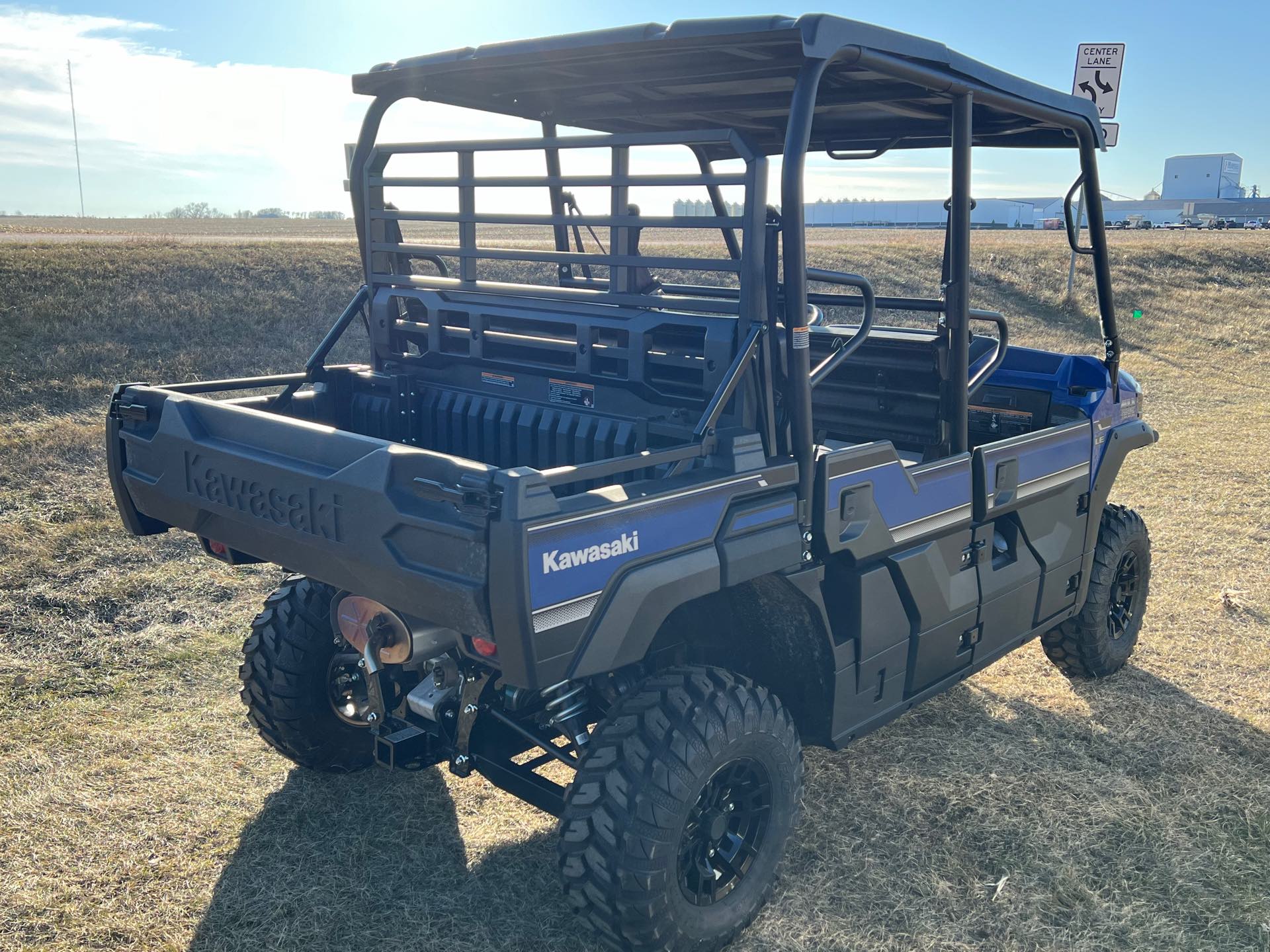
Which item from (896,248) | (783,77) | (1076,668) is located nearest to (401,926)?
(783,77)

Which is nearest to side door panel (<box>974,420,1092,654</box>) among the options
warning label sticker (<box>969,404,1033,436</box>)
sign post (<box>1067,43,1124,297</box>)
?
warning label sticker (<box>969,404,1033,436</box>)

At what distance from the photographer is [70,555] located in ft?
19.2

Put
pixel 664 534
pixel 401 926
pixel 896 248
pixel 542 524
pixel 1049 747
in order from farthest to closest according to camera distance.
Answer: pixel 896 248
pixel 1049 747
pixel 401 926
pixel 664 534
pixel 542 524

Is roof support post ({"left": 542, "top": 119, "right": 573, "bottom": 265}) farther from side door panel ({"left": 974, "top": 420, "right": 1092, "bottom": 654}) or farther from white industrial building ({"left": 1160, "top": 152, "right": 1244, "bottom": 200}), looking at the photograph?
white industrial building ({"left": 1160, "top": 152, "right": 1244, "bottom": 200})

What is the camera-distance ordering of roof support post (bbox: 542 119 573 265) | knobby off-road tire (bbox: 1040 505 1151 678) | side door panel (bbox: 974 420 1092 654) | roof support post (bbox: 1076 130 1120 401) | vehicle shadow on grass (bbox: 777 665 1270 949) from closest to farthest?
vehicle shadow on grass (bbox: 777 665 1270 949) → side door panel (bbox: 974 420 1092 654) → roof support post (bbox: 1076 130 1120 401) → roof support post (bbox: 542 119 573 265) → knobby off-road tire (bbox: 1040 505 1151 678)

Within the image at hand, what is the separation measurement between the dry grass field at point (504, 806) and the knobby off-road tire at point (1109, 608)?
13 cm

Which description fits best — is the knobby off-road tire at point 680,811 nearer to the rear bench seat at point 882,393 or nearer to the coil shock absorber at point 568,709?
the coil shock absorber at point 568,709

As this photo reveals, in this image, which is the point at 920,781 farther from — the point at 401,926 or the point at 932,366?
the point at 401,926

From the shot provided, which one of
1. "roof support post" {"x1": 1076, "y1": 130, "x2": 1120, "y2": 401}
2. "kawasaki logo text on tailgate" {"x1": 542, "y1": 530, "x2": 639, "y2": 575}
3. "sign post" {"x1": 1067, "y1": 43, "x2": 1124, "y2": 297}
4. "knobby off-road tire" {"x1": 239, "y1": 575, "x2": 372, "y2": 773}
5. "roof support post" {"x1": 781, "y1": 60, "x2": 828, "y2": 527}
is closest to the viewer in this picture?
"kawasaki logo text on tailgate" {"x1": 542, "y1": 530, "x2": 639, "y2": 575}

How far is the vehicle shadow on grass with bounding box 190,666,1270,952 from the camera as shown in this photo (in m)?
2.91

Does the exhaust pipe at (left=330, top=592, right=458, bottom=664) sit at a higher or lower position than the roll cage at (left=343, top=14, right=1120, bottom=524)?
lower

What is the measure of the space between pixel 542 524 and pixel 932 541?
5.30ft

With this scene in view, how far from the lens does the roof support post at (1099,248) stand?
3896 mm

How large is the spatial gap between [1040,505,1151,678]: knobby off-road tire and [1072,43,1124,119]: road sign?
6.41m
